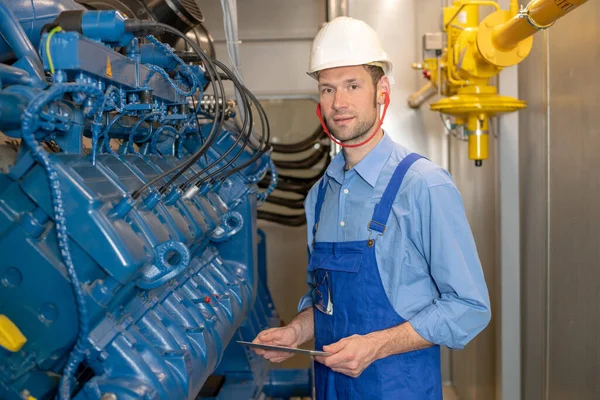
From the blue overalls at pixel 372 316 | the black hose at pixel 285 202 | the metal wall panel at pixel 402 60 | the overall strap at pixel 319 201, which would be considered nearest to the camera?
the blue overalls at pixel 372 316

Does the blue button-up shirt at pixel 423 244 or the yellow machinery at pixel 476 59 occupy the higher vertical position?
the yellow machinery at pixel 476 59

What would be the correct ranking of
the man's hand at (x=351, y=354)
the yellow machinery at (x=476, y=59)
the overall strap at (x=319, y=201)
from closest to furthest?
the man's hand at (x=351, y=354) → the overall strap at (x=319, y=201) → the yellow machinery at (x=476, y=59)

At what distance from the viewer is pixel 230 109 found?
2752 millimetres

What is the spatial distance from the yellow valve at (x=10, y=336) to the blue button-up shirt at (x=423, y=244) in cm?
83

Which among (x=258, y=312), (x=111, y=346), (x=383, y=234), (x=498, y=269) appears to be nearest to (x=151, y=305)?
(x=111, y=346)

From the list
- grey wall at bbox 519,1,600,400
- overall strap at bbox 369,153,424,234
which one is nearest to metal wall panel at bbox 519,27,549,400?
grey wall at bbox 519,1,600,400

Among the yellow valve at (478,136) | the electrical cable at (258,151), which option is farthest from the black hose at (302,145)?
the yellow valve at (478,136)

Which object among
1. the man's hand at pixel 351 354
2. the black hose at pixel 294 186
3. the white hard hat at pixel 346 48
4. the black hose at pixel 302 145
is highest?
the white hard hat at pixel 346 48

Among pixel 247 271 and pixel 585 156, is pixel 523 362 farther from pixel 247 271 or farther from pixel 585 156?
pixel 247 271

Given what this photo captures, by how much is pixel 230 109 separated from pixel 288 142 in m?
2.39

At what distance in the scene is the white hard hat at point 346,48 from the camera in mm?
1742

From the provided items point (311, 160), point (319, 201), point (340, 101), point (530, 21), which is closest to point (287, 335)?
point (319, 201)

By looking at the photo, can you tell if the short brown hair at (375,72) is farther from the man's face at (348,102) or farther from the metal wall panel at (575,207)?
the metal wall panel at (575,207)

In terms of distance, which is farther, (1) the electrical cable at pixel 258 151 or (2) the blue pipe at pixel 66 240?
(1) the electrical cable at pixel 258 151
